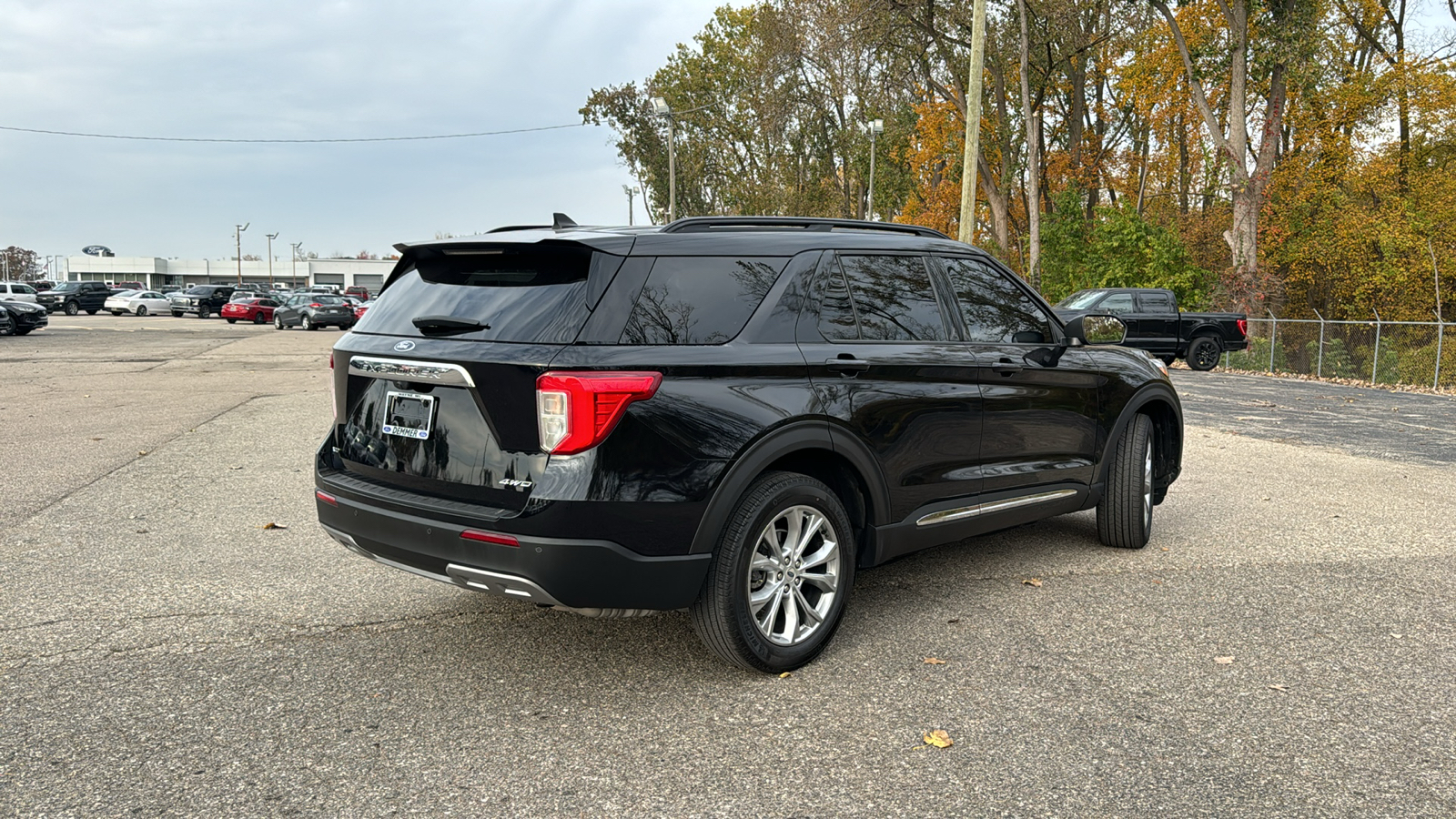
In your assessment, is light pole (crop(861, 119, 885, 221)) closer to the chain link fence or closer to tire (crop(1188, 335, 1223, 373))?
tire (crop(1188, 335, 1223, 373))

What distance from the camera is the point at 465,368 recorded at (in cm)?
369

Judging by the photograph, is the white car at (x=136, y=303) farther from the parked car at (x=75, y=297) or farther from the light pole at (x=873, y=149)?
the light pole at (x=873, y=149)

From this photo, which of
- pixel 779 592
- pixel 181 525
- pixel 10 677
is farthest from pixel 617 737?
pixel 181 525

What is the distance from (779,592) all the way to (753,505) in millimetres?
414

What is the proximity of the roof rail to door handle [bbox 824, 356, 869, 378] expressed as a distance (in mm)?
581

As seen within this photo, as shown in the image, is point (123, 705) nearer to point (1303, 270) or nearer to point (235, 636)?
point (235, 636)

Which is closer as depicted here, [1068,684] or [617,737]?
[617,737]

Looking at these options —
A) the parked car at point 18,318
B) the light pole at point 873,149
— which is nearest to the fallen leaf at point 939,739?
the light pole at point 873,149

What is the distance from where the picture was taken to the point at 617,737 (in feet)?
11.7

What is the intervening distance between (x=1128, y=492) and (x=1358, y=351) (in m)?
21.0

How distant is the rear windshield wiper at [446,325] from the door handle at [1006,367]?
2.50 meters

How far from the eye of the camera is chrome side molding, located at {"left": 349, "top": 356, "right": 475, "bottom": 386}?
12.1 ft

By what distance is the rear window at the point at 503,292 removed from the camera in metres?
3.71

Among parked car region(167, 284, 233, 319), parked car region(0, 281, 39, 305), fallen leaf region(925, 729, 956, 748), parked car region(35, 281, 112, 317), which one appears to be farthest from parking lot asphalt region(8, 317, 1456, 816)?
parked car region(35, 281, 112, 317)
